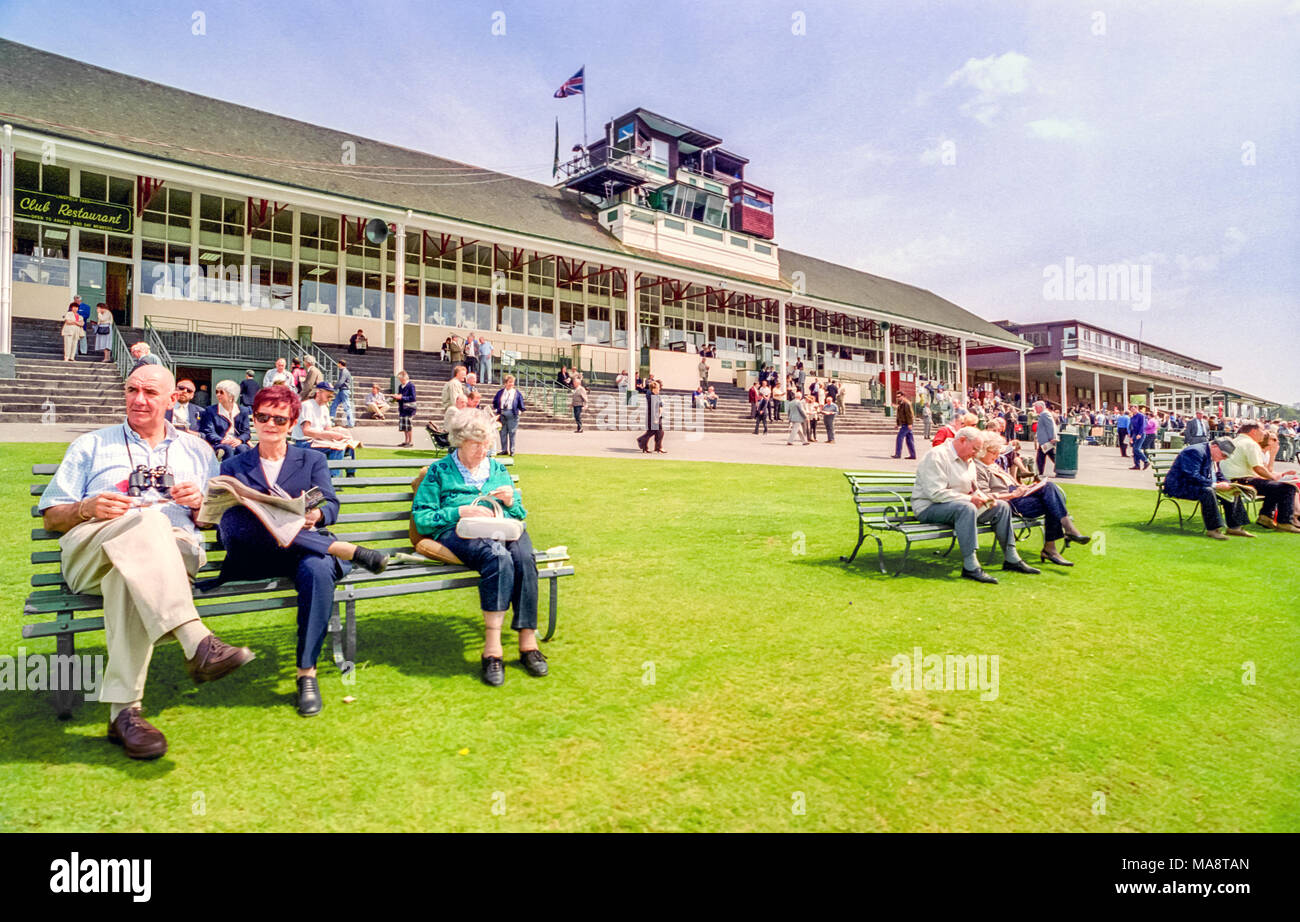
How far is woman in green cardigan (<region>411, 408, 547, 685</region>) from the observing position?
154 inches

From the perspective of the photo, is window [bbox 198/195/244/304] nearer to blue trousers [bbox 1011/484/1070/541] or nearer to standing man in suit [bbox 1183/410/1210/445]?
blue trousers [bbox 1011/484/1070/541]

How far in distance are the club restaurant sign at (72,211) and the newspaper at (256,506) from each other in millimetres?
25866

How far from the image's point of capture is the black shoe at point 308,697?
333 centimetres

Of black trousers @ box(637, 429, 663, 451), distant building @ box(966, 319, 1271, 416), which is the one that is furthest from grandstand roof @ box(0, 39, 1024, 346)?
distant building @ box(966, 319, 1271, 416)

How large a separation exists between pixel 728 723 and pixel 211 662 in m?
2.29

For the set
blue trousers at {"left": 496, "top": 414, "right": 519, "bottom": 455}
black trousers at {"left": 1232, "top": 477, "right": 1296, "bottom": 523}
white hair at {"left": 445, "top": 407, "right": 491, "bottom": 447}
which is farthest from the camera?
blue trousers at {"left": 496, "top": 414, "right": 519, "bottom": 455}

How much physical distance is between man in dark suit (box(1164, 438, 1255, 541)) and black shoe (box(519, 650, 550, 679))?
8575mm

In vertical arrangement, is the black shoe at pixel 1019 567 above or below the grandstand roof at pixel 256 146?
below

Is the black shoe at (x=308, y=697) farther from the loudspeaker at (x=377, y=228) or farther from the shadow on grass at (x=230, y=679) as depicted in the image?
the loudspeaker at (x=377, y=228)

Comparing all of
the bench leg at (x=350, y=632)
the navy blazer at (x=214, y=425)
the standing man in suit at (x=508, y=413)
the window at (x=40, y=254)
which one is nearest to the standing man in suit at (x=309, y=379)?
the navy blazer at (x=214, y=425)

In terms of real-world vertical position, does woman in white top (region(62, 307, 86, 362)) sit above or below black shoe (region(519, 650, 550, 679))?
above

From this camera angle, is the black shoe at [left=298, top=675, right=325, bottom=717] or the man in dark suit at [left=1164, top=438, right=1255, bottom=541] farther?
the man in dark suit at [left=1164, top=438, right=1255, bottom=541]
